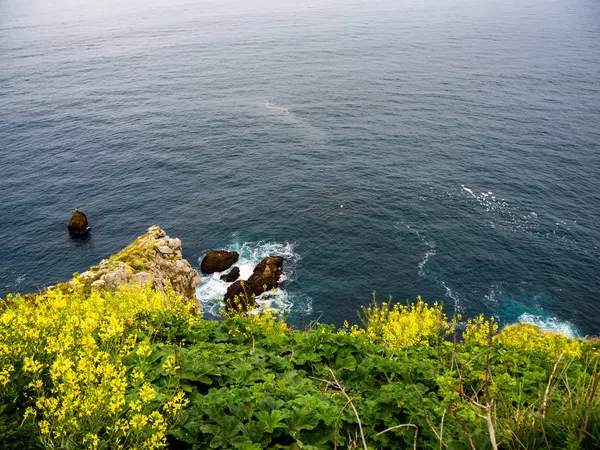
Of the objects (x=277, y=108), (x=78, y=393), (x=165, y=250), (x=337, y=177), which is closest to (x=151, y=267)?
(x=165, y=250)

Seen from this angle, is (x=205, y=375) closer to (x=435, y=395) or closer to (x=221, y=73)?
(x=435, y=395)

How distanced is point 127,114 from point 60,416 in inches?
5112

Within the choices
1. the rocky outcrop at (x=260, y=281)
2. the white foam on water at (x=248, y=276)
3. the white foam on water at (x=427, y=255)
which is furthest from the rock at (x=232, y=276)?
the white foam on water at (x=427, y=255)

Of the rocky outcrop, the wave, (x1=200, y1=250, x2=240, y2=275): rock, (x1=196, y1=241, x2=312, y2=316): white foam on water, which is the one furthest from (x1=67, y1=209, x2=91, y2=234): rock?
the wave

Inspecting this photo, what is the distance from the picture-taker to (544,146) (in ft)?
325

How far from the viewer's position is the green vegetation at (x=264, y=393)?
8242 mm

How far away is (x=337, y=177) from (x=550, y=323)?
159 ft

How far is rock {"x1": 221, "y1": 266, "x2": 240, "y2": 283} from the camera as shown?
225ft

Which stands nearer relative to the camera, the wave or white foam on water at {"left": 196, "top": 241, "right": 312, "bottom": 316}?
white foam on water at {"left": 196, "top": 241, "right": 312, "bottom": 316}

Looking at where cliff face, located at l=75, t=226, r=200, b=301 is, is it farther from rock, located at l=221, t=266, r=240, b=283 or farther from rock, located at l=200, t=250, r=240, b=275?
rock, located at l=200, t=250, r=240, b=275

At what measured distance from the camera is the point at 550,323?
5941 centimetres

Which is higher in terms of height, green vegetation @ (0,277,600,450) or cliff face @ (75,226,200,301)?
green vegetation @ (0,277,600,450)

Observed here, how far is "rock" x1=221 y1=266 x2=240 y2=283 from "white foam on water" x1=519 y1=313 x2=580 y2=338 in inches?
1690

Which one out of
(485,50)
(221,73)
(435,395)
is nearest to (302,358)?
(435,395)
